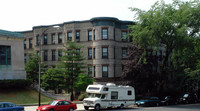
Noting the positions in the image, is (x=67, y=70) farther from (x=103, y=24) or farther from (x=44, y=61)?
(x=44, y=61)

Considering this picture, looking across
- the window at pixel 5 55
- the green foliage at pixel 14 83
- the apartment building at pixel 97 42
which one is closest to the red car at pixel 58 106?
the green foliage at pixel 14 83

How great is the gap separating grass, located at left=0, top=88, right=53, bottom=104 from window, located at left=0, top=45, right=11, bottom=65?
4.20 metres

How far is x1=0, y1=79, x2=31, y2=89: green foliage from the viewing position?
106 ft

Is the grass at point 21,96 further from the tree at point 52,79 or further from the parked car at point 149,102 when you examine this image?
the parked car at point 149,102

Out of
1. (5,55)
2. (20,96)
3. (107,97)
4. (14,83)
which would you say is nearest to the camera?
(107,97)

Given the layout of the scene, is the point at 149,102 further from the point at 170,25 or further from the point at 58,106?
the point at 58,106

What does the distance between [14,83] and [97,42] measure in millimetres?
15062

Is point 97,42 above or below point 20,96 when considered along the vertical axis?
above

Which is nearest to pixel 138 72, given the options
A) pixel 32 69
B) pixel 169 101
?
pixel 169 101

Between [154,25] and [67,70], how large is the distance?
13.6 metres

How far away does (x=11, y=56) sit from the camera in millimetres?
35750

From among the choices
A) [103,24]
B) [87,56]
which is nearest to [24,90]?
[87,56]

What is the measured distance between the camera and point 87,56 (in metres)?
43.5

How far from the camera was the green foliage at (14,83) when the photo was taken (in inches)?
1276
